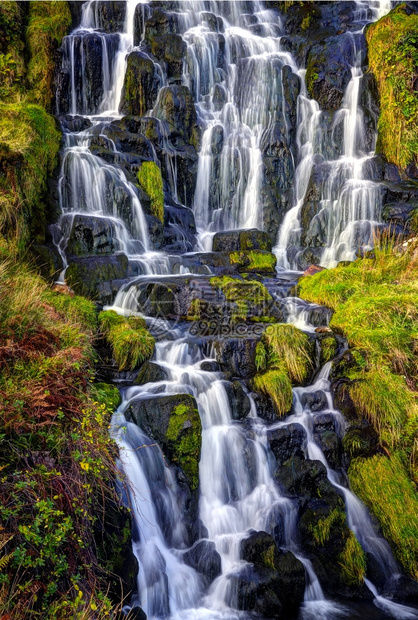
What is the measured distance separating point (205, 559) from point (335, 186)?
1203 centimetres

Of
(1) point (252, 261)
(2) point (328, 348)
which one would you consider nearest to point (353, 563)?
(2) point (328, 348)

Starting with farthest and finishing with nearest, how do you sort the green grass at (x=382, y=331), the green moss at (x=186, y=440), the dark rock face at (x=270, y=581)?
the green grass at (x=382, y=331) < the green moss at (x=186, y=440) < the dark rock face at (x=270, y=581)

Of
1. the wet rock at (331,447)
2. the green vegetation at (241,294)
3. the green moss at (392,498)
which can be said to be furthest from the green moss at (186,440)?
the green vegetation at (241,294)

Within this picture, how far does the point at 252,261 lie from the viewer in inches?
458

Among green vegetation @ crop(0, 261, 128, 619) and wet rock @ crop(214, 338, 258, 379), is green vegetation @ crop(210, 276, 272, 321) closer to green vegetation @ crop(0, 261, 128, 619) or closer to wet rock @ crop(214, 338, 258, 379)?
wet rock @ crop(214, 338, 258, 379)

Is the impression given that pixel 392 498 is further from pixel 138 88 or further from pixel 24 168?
pixel 138 88

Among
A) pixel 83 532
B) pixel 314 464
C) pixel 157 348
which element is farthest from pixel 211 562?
pixel 157 348

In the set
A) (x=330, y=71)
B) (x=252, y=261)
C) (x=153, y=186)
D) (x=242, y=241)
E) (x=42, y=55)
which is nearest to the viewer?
(x=252, y=261)

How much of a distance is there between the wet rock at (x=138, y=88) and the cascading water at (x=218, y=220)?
464 millimetres

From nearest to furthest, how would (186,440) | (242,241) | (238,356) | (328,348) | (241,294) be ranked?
1. (186,440)
2. (238,356)
3. (328,348)
4. (241,294)
5. (242,241)

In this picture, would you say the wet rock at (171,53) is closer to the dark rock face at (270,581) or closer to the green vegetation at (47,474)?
the green vegetation at (47,474)

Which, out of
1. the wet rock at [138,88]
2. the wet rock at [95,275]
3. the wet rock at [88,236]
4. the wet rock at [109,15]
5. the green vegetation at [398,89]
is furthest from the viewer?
the wet rock at [109,15]

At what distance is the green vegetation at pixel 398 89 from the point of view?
47.7ft

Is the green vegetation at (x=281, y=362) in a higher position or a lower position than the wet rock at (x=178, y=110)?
lower
